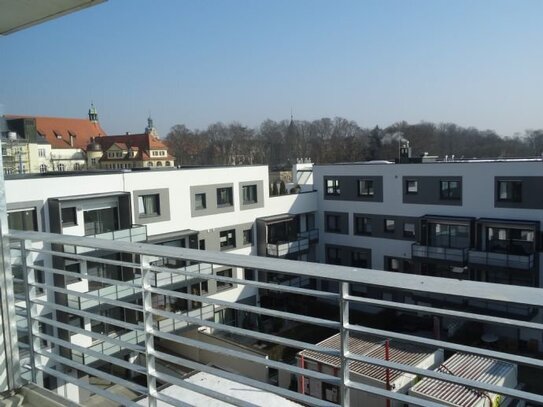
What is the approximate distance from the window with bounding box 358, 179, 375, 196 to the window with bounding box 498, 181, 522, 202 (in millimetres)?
5000

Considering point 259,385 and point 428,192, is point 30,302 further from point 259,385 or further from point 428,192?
point 428,192

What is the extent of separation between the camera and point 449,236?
712 inches

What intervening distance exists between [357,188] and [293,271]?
1988 centimetres

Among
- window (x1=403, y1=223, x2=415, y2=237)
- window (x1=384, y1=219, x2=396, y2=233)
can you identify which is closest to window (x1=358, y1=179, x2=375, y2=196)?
window (x1=384, y1=219, x2=396, y2=233)

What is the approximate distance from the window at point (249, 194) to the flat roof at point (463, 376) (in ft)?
35.6

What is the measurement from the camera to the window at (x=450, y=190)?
18.0m

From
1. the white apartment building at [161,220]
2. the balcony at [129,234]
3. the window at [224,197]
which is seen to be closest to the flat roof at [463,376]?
the white apartment building at [161,220]

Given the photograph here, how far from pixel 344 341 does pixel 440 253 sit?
17560mm

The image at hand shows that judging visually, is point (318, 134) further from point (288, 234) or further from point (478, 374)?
point (478, 374)

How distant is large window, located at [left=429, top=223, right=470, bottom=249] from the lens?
1770 centimetres

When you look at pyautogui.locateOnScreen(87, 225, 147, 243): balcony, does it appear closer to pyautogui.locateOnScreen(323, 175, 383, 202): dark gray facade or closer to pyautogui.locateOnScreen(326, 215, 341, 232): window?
pyautogui.locateOnScreen(326, 215, 341, 232): window

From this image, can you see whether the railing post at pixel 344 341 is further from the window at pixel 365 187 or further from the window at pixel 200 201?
the window at pixel 365 187

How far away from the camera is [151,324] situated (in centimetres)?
178

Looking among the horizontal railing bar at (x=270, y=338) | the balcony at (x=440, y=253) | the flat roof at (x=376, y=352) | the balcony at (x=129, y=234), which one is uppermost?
the horizontal railing bar at (x=270, y=338)
